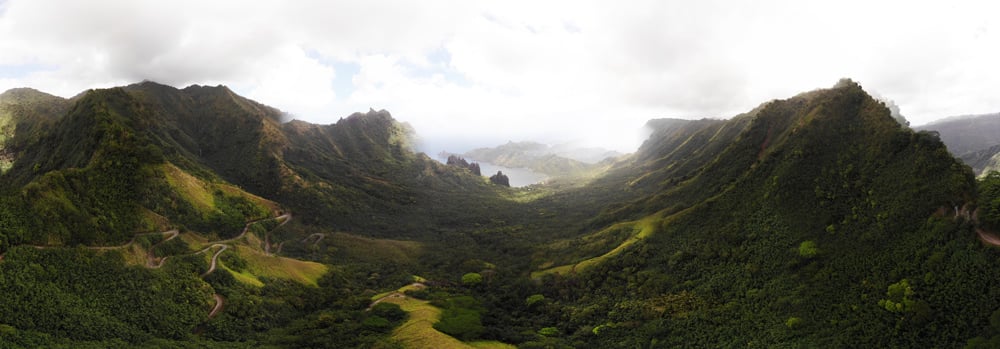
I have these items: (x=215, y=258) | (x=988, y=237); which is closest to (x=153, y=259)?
(x=215, y=258)

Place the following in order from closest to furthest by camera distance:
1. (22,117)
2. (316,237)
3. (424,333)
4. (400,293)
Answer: (424,333), (400,293), (22,117), (316,237)

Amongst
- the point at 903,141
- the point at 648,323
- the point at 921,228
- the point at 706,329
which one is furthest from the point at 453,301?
the point at 903,141

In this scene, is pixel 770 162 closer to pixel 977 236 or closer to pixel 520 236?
pixel 977 236

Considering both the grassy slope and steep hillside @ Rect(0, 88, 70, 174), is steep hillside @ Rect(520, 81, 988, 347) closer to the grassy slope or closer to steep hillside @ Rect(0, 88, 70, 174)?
the grassy slope

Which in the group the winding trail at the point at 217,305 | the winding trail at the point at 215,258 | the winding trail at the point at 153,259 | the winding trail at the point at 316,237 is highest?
the winding trail at the point at 153,259

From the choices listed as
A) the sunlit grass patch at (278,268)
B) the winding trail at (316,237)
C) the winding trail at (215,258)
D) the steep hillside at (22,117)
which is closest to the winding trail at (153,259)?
the winding trail at (215,258)

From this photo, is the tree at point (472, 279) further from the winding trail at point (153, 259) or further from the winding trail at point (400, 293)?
the winding trail at point (153, 259)

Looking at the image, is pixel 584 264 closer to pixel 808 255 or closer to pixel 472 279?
pixel 472 279

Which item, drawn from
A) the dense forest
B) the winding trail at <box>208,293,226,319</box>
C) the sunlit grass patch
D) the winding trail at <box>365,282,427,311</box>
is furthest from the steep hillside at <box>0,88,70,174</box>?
the winding trail at <box>365,282,427,311</box>
